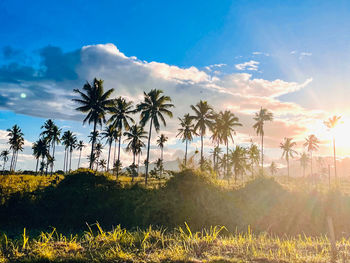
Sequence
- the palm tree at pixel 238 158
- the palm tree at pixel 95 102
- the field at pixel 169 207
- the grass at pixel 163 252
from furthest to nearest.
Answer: the palm tree at pixel 238 158 < the palm tree at pixel 95 102 < the field at pixel 169 207 < the grass at pixel 163 252

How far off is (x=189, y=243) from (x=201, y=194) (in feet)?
53.6

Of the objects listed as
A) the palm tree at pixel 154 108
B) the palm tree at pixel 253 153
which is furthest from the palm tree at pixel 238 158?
the palm tree at pixel 154 108

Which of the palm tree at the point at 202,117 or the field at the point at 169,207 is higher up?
the palm tree at the point at 202,117

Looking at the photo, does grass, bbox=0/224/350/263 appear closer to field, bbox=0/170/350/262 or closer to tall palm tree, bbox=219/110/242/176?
field, bbox=0/170/350/262

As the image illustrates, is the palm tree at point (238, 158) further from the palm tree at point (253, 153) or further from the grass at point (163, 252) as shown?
the grass at point (163, 252)

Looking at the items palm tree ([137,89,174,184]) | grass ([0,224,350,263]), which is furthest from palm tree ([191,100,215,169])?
grass ([0,224,350,263])

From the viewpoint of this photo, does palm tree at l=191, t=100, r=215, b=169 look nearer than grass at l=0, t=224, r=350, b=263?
No

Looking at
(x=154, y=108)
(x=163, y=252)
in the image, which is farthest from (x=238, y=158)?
(x=163, y=252)

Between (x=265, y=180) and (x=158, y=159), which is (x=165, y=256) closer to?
(x=265, y=180)

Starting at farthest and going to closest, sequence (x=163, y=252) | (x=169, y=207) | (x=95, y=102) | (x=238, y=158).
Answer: (x=238, y=158) < (x=95, y=102) < (x=169, y=207) < (x=163, y=252)

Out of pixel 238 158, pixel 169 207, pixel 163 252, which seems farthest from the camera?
pixel 238 158

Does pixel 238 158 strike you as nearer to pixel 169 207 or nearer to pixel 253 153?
pixel 253 153

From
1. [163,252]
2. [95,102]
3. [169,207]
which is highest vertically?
[95,102]

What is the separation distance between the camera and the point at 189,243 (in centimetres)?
745
